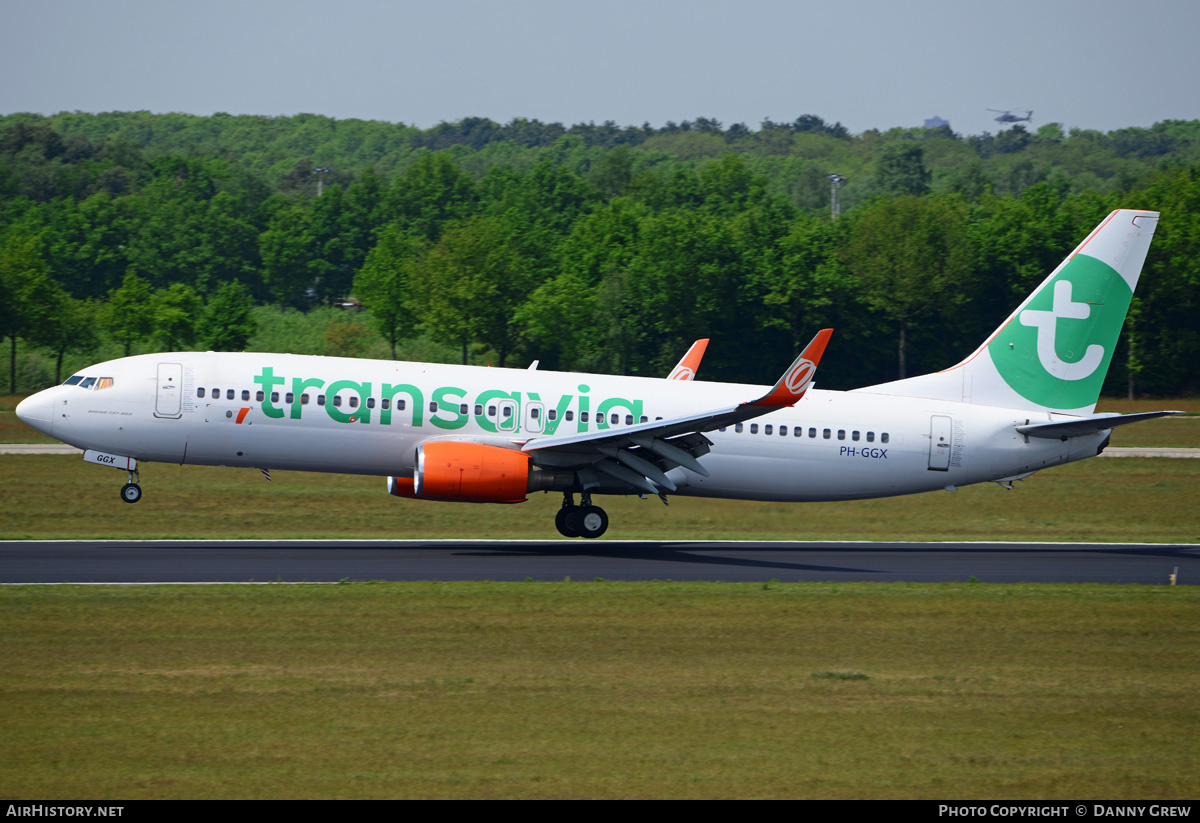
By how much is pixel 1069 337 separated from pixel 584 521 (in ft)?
43.3

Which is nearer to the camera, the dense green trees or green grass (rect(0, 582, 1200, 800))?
green grass (rect(0, 582, 1200, 800))

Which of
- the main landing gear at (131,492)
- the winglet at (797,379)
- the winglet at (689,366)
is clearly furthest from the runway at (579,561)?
the winglet at (689,366)

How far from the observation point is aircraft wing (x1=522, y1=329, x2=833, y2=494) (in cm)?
2747

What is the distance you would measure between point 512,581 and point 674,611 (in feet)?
13.9

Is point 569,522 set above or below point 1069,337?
below

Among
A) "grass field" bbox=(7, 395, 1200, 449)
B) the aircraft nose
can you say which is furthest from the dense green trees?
the aircraft nose

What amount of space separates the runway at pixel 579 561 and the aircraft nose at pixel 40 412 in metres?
2.70

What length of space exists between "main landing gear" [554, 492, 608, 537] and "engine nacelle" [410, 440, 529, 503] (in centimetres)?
252

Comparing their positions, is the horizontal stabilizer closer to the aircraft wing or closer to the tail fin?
the tail fin

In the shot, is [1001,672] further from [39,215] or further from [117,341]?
[39,215]

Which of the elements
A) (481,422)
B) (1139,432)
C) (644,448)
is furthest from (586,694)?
(1139,432)

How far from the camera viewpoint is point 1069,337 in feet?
103

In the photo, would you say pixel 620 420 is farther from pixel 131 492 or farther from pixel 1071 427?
pixel 131 492

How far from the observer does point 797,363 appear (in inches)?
973
